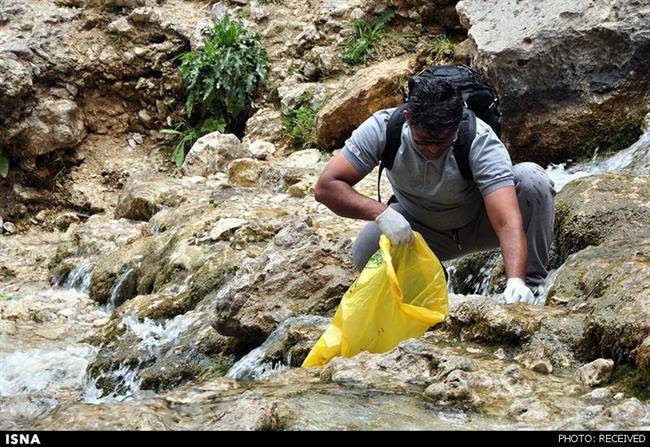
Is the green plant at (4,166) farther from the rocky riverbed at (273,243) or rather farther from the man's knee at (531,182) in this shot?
the man's knee at (531,182)

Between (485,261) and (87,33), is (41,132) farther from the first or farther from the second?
(485,261)

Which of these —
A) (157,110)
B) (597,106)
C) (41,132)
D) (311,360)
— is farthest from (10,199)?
(311,360)

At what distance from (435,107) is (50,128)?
9188 mm

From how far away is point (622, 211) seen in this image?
194 inches

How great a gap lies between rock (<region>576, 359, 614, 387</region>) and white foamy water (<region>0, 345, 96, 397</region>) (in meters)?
3.84

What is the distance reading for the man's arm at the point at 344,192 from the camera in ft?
14.1

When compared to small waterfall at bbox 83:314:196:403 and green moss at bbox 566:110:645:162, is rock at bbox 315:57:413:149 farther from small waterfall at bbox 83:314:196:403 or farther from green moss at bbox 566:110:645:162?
small waterfall at bbox 83:314:196:403

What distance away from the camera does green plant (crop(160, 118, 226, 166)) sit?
11867 mm

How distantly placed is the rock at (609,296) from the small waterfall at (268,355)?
1302 millimetres

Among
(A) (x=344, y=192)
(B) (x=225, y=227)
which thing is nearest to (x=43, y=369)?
(B) (x=225, y=227)

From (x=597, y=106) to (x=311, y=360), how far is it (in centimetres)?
449

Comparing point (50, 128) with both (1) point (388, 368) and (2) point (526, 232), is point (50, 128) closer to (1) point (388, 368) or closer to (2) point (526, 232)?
(2) point (526, 232)

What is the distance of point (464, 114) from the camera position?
409cm

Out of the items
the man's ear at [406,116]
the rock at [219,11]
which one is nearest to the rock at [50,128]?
the rock at [219,11]
